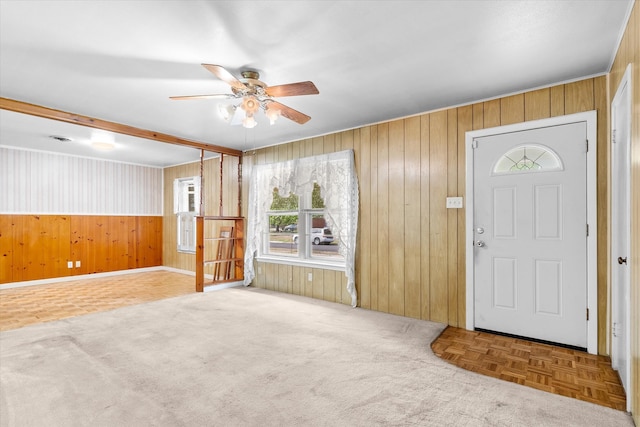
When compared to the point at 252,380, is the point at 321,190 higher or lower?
higher

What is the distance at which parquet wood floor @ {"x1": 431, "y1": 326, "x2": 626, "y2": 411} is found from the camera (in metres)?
2.27

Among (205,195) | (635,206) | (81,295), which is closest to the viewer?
(635,206)

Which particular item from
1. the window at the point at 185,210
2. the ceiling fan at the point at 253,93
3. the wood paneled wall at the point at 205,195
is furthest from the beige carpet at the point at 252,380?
the window at the point at 185,210

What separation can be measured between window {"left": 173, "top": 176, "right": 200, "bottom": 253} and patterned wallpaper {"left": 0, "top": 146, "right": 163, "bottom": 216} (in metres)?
0.68

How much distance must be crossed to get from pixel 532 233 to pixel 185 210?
6.66 m

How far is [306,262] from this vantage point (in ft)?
16.3

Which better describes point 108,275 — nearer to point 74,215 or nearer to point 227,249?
point 74,215

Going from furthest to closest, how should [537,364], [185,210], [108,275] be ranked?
[185,210], [108,275], [537,364]

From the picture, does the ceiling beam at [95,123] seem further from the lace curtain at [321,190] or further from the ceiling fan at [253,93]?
the ceiling fan at [253,93]

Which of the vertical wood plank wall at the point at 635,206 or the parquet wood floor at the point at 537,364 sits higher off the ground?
the vertical wood plank wall at the point at 635,206

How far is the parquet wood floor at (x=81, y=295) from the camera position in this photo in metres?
4.07

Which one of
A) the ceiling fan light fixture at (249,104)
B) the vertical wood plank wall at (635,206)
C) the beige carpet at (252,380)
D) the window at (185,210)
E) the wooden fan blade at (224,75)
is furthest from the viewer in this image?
the window at (185,210)

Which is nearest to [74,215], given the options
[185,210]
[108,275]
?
[108,275]

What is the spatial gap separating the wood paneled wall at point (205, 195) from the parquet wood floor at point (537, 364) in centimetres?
438
